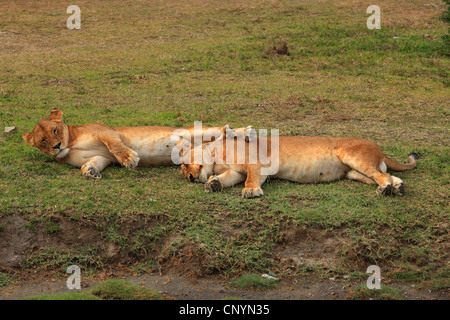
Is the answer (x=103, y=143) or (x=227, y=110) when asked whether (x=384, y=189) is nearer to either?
(x=103, y=143)

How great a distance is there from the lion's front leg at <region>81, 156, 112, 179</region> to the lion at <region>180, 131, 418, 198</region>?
0.92 m

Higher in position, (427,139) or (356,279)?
(427,139)

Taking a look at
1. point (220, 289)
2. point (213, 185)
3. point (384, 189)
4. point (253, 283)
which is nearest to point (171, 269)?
point (220, 289)

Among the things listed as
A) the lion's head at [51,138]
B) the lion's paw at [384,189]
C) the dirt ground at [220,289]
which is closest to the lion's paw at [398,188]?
the lion's paw at [384,189]

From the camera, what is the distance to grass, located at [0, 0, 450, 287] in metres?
5.43

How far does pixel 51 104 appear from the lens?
33.2 feet

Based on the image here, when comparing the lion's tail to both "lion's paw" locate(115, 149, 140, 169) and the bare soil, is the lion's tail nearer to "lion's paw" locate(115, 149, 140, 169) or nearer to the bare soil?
the bare soil

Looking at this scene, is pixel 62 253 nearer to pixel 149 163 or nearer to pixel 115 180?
pixel 115 180

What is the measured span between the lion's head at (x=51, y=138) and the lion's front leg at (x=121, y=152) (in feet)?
1.52

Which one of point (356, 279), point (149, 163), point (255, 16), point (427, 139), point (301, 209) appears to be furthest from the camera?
point (255, 16)

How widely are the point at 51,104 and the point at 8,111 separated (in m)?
0.78
